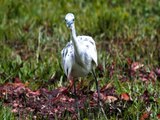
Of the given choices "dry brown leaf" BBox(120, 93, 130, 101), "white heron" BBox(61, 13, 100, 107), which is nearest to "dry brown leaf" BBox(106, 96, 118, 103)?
"dry brown leaf" BBox(120, 93, 130, 101)

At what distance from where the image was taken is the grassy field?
6.27 meters

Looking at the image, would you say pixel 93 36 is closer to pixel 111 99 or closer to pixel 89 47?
pixel 111 99

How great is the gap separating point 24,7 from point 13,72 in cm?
208

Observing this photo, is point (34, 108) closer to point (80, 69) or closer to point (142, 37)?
point (80, 69)

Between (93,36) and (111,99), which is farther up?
(93,36)

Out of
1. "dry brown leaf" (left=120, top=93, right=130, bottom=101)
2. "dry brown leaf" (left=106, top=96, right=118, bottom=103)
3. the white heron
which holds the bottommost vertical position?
"dry brown leaf" (left=106, top=96, right=118, bottom=103)

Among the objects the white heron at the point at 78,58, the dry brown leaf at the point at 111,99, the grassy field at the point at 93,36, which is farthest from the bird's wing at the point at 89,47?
the grassy field at the point at 93,36

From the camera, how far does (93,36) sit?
787cm

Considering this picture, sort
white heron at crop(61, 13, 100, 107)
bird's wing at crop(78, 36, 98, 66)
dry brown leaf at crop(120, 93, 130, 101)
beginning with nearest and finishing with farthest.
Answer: white heron at crop(61, 13, 100, 107)
bird's wing at crop(78, 36, 98, 66)
dry brown leaf at crop(120, 93, 130, 101)

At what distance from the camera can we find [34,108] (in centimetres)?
577

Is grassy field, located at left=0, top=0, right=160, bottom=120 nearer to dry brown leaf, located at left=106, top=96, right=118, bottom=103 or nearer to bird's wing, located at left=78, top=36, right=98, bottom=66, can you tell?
dry brown leaf, located at left=106, top=96, right=118, bottom=103

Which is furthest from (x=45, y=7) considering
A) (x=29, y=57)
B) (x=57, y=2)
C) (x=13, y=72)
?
(x=13, y=72)

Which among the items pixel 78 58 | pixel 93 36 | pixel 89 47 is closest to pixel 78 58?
pixel 78 58

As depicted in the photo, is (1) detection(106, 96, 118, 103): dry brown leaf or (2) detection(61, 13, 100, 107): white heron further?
(1) detection(106, 96, 118, 103): dry brown leaf
